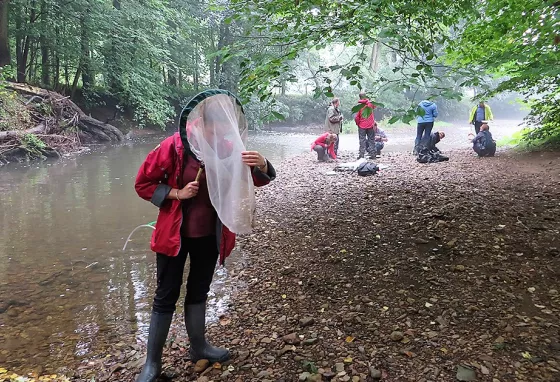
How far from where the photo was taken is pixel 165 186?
257 centimetres

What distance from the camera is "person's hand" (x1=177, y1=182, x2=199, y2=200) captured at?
2.51 metres

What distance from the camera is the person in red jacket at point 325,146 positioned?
1223 cm

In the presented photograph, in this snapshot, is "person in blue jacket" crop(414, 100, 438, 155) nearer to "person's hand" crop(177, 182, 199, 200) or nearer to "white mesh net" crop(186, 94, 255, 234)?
"white mesh net" crop(186, 94, 255, 234)

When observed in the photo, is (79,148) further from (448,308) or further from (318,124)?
(318,124)

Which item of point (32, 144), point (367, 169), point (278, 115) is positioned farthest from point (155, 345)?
point (32, 144)

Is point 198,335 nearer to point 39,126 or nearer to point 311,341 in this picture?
point 311,341

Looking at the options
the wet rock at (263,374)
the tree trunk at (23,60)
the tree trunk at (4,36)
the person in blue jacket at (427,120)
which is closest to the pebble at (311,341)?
the wet rock at (263,374)

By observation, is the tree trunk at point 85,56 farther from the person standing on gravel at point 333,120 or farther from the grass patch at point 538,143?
the grass patch at point 538,143

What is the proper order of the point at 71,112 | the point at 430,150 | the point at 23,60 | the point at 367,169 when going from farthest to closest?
the point at 23,60, the point at 71,112, the point at 430,150, the point at 367,169

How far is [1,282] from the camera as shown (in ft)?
15.3

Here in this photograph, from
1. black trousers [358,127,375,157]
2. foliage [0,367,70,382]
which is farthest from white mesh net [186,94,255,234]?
black trousers [358,127,375,157]

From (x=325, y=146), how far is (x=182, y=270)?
10.1 m

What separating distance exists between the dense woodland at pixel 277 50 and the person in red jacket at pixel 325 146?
2.03 meters

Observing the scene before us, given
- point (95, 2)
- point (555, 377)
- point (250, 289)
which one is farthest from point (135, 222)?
point (95, 2)
